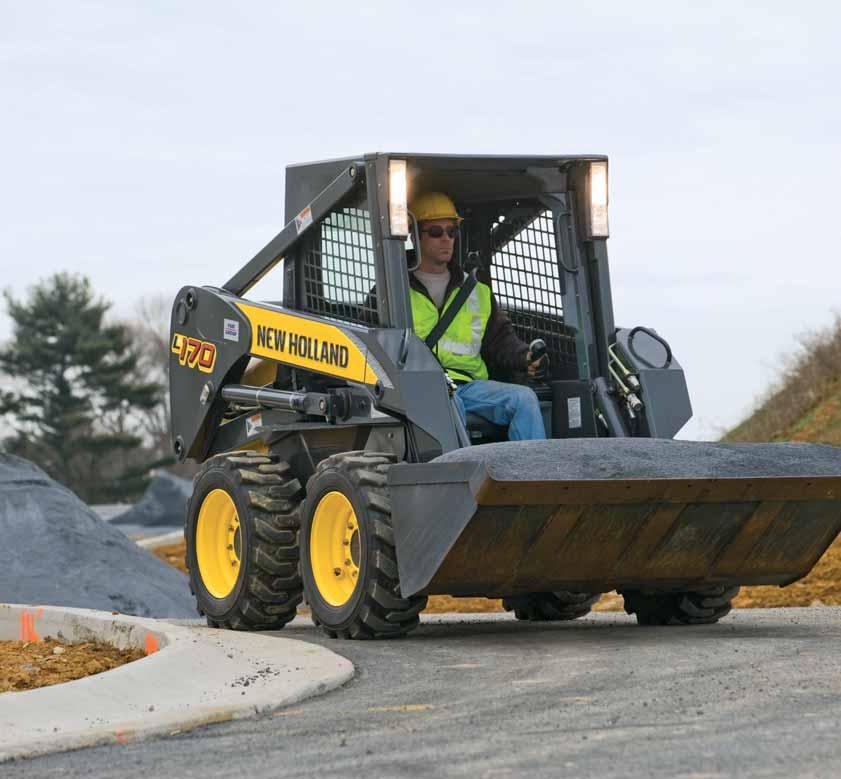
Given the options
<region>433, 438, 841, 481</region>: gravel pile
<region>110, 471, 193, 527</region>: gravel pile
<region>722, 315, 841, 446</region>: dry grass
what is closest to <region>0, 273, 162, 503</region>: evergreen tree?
<region>110, 471, 193, 527</region>: gravel pile

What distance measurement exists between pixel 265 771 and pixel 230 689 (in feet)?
6.19

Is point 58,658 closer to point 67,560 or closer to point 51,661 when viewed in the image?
point 51,661

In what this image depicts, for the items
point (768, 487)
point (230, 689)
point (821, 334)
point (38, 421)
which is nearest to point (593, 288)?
point (768, 487)

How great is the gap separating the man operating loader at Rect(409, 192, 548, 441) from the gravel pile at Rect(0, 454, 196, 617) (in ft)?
15.0

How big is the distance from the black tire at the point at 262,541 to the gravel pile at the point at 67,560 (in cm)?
305

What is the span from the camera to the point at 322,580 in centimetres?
1028

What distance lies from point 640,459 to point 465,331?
2.10m

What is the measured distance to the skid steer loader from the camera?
29.8ft

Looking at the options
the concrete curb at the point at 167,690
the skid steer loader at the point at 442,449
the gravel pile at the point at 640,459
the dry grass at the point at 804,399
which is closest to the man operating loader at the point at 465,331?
the skid steer loader at the point at 442,449

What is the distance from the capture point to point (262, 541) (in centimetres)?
1082

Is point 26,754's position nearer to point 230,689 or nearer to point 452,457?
point 230,689

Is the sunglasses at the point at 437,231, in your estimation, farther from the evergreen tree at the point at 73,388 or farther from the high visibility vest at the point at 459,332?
the evergreen tree at the point at 73,388

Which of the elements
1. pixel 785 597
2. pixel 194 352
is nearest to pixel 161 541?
pixel 785 597

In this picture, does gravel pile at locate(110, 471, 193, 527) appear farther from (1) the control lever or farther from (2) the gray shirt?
(2) the gray shirt
